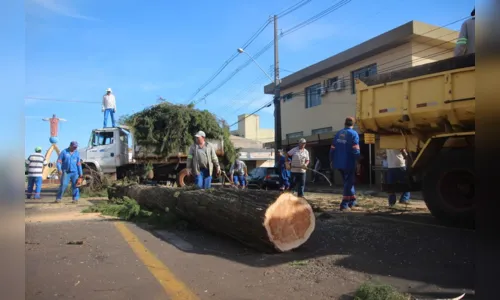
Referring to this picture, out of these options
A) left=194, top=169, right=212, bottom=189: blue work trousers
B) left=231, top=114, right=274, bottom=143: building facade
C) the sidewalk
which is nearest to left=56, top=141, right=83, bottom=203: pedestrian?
left=194, top=169, right=212, bottom=189: blue work trousers

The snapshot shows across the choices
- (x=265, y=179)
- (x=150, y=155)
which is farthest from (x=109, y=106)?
(x=265, y=179)

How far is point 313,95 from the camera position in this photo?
81.0 ft

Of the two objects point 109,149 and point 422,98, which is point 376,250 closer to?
point 422,98

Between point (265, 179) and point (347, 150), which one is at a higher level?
point (347, 150)

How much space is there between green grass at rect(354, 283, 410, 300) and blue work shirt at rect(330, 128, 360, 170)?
200 inches

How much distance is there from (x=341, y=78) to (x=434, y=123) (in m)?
15.9

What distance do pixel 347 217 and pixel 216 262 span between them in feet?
10.7

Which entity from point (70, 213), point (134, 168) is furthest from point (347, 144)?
point (134, 168)

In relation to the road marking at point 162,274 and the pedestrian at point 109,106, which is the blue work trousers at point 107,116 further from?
the road marking at point 162,274

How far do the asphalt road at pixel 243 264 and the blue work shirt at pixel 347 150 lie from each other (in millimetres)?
2126

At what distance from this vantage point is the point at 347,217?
6.83 meters

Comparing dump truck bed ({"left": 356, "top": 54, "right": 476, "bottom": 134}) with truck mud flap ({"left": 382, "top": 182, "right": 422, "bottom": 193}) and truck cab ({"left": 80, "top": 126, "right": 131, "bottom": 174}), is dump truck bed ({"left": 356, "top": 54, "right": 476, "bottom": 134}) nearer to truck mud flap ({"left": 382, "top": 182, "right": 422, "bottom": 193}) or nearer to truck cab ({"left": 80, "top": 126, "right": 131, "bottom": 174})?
truck mud flap ({"left": 382, "top": 182, "right": 422, "bottom": 193})

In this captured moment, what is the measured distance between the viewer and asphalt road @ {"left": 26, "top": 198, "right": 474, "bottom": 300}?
11.2 ft

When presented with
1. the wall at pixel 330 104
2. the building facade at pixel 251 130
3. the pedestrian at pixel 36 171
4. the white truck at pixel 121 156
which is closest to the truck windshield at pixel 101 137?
the white truck at pixel 121 156
